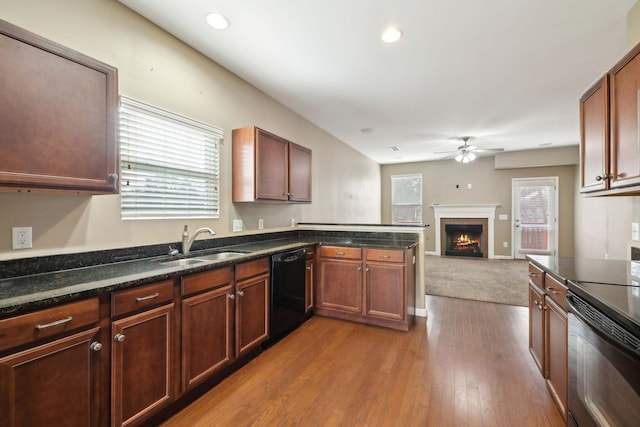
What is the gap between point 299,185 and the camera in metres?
3.54

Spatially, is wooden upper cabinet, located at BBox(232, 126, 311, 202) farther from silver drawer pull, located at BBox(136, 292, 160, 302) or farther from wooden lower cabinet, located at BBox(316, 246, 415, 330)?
silver drawer pull, located at BBox(136, 292, 160, 302)

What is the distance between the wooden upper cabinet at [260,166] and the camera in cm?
287

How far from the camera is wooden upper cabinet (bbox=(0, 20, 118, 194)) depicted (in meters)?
1.31

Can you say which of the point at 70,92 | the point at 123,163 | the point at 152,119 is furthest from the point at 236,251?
the point at 70,92

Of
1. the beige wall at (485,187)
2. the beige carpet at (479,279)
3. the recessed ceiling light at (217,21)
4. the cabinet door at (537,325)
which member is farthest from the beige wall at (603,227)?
the recessed ceiling light at (217,21)

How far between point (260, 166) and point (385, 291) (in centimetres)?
190

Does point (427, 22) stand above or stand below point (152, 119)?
above

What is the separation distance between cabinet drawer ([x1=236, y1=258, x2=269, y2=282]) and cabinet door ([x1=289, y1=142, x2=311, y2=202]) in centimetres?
104

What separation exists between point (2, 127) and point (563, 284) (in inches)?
116

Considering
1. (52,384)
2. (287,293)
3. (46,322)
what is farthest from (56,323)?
(287,293)

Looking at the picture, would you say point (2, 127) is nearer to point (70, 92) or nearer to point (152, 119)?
point (70, 92)

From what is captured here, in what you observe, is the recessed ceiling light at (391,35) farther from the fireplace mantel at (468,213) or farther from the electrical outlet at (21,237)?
the fireplace mantel at (468,213)

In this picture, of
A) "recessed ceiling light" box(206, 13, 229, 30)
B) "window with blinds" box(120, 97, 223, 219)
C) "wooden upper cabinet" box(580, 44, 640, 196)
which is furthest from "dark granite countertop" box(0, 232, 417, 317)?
"wooden upper cabinet" box(580, 44, 640, 196)

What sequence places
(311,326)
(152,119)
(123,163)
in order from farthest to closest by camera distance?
(311,326), (152,119), (123,163)
